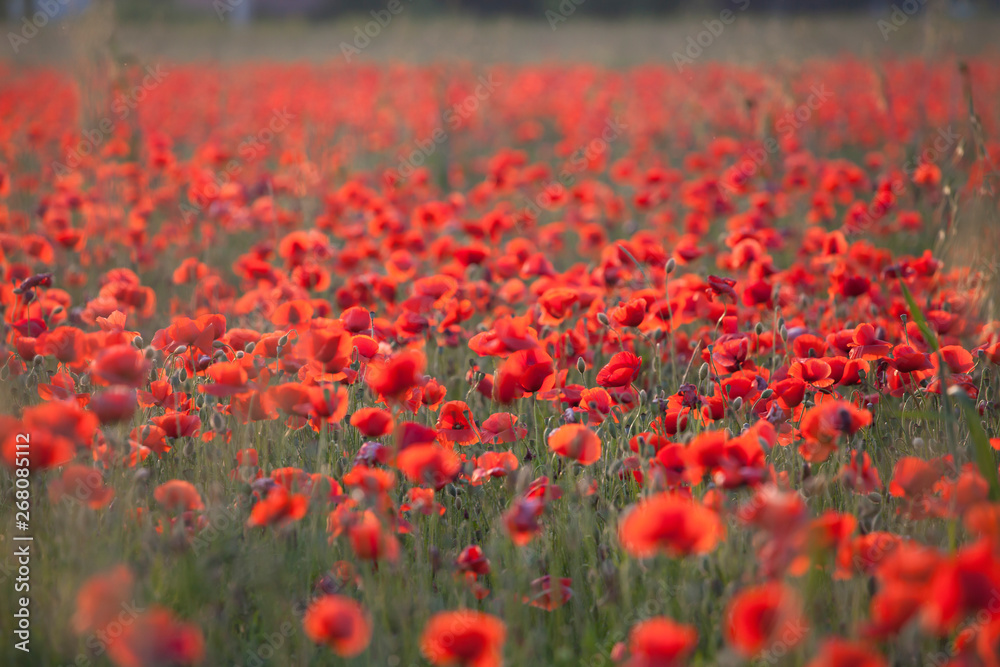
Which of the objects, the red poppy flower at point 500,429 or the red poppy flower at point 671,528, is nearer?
the red poppy flower at point 671,528

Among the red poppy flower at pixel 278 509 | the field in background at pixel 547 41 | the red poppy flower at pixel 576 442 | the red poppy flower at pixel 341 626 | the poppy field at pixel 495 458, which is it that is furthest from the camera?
the field in background at pixel 547 41

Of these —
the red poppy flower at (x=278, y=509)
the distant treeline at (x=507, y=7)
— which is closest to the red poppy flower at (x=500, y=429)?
the red poppy flower at (x=278, y=509)

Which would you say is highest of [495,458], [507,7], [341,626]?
[507,7]

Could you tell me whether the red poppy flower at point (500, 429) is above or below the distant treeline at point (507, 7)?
below

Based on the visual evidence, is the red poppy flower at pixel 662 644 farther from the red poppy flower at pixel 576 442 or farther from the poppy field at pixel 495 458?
the red poppy flower at pixel 576 442

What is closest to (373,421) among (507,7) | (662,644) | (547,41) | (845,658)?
(662,644)

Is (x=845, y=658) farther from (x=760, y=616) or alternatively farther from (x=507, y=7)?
(x=507, y=7)

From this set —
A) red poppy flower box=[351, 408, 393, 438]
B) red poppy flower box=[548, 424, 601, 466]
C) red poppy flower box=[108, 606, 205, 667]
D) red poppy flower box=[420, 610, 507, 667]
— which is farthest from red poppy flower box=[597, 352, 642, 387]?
red poppy flower box=[108, 606, 205, 667]

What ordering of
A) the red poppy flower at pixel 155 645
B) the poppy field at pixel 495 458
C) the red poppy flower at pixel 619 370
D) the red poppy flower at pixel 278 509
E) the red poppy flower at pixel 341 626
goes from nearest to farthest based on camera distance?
the red poppy flower at pixel 155 645 < the red poppy flower at pixel 341 626 < the poppy field at pixel 495 458 < the red poppy flower at pixel 278 509 < the red poppy flower at pixel 619 370

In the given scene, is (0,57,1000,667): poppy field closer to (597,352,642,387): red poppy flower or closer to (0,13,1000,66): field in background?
(597,352,642,387): red poppy flower

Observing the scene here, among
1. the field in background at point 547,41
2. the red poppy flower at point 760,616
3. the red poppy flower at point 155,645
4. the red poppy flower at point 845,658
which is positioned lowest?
the red poppy flower at point 155,645

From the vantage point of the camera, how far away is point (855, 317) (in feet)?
10.6

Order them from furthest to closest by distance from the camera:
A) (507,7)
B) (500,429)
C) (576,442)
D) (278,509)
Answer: (507,7) < (500,429) < (576,442) < (278,509)

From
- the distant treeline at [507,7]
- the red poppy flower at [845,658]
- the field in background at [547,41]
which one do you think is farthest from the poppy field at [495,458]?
the distant treeline at [507,7]
